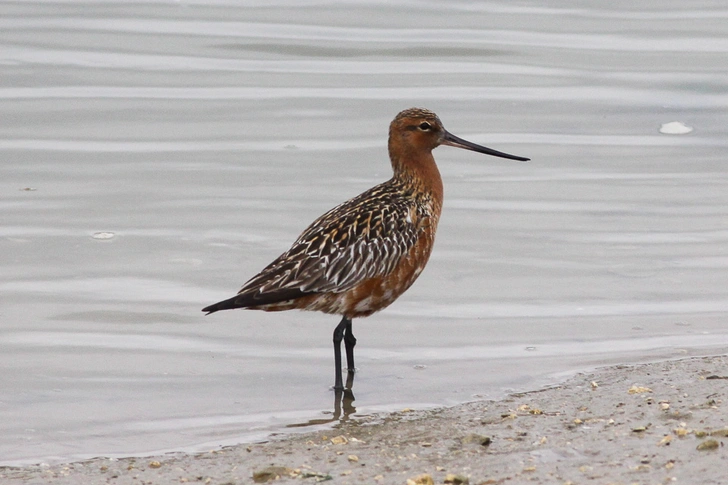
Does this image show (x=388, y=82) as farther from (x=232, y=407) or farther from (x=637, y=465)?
(x=637, y=465)

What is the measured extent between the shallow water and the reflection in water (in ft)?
0.34

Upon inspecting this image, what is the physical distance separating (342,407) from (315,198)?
3.97m

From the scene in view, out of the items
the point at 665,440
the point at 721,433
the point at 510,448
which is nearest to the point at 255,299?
the point at 510,448

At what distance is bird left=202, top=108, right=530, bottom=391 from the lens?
24.4 ft

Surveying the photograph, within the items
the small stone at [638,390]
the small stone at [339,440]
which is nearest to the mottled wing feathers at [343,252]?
the small stone at [339,440]

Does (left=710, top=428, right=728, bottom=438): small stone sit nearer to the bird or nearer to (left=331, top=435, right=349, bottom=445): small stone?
(left=331, top=435, right=349, bottom=445): small stone

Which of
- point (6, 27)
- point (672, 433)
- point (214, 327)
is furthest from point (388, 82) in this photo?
point (672, 433)

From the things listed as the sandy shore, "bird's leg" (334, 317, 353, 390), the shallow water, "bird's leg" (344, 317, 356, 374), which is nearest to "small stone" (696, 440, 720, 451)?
the sandy shore

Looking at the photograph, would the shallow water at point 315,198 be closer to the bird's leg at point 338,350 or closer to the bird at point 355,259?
the bird's leg at point 338,350

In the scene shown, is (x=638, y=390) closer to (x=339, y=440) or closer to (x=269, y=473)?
(x=339, y=440)

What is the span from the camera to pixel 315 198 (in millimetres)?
11188

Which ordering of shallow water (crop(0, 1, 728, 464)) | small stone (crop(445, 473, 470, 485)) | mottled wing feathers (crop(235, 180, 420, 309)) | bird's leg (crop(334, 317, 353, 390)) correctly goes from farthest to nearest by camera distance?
shallow water (crop(0, 1, 728, 464)) → bird's leg (crop(334, 317, 353, 390)) → mottled wing feathers (crop(235, 180, 420, 309)) → small stone (crop(445, 473, 470, 485))

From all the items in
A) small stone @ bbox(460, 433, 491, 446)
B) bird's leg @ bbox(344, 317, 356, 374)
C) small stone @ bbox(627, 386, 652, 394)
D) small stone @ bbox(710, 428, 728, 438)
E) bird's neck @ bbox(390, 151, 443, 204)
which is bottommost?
small stone @ bbox(460, 433, 491, 446)

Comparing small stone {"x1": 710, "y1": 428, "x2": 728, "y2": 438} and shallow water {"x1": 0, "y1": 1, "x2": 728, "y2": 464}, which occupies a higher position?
shallow water {"x1": 0, "y1": 1, "x2": 728, "y2": 464}
